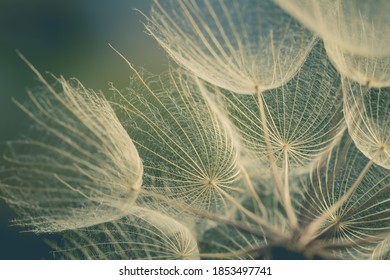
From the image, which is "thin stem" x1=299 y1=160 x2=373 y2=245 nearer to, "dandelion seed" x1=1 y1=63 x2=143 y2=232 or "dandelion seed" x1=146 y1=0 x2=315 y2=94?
"dandelion seed" x1=146 y1=0 x2=315 y2=94

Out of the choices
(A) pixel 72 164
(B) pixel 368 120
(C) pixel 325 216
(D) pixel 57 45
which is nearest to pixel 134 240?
(A) pixel 72 164

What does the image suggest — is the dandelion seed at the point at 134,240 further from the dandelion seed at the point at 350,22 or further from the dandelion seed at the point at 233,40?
the dandelion seed at the point at 350,22

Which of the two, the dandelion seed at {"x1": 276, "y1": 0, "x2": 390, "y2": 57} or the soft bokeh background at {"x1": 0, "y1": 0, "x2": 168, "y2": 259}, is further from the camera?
the soft bokeh background at {"x1": 0, "y1": 0, "x2": 168, "y2": 259}

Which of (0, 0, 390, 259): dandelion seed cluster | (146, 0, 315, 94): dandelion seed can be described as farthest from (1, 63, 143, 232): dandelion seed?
(146, 0, 315, 94): dandelion seed

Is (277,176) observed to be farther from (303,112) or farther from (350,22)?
(350,22)

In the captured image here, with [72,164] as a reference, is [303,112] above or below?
above

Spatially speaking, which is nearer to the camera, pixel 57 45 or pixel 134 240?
pixel 134 240

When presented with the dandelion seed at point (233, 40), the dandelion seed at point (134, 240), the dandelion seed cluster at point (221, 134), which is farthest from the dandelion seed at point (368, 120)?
the dandelion seed at point (134, 240)
